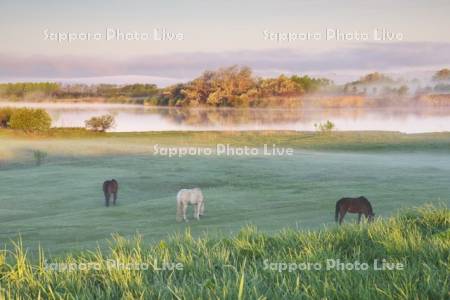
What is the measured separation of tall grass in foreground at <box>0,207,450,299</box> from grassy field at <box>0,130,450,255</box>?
347cm

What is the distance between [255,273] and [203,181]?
26890 mm

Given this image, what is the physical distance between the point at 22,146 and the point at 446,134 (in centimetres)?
3227

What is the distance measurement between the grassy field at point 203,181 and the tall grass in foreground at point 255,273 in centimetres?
347

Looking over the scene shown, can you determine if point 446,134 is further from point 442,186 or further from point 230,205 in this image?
point 230,205

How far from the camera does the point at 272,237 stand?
9945 mm

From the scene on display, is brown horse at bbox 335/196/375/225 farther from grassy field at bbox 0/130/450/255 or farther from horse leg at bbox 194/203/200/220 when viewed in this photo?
horse leg at bbox 194/203/200/220

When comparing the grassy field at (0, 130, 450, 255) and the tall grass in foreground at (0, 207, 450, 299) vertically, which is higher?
the tall grass in foreground at (0, 207, 450, 299)

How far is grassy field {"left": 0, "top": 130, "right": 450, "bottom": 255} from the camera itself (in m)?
20.0

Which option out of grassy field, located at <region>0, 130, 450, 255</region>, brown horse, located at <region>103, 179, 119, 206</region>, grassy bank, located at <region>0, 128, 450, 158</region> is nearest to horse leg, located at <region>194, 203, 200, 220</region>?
grassy field, located at <region>0, 130, 450, 255</region>

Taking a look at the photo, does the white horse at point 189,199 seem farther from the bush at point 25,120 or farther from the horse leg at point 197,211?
the bush at point 25,120

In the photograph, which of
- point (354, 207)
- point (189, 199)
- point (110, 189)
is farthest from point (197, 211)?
point (110, 189)

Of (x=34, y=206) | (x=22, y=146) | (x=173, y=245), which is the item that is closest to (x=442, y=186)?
(x=34, y=206)

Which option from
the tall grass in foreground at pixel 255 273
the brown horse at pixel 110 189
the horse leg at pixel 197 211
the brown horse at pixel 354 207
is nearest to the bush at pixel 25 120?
the brown horse at pixel 110 189

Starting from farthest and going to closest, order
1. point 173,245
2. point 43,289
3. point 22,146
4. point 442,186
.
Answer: point 22,146 < point 442,186 < point 173,245 < point 43,289
